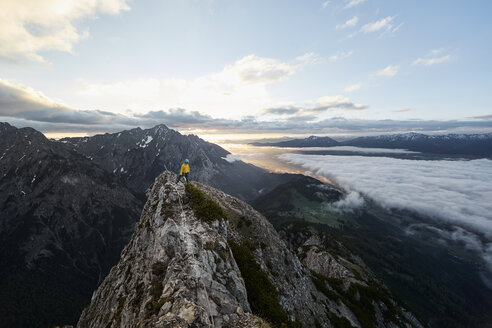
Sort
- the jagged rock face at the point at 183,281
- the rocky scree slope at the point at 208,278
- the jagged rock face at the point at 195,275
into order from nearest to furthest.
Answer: the jagged rock face at the point at 183,281, the jagged rock face at the point at 195,275, the rocky scree slope at the point at 208,278

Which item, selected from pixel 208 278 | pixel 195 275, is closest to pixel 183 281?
pixel 195 275

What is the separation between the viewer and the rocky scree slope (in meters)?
17.2

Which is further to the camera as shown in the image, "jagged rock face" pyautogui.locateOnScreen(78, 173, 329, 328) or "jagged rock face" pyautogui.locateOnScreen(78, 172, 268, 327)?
"jagged rock face" pyautogui.locateOnScreen(78, 173, 329, 328)

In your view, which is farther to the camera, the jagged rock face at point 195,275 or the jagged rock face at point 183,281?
the jagged rock face at point 195,275

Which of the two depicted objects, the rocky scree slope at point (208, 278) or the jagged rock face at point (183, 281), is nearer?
the jagged rock face at point (183, 281)

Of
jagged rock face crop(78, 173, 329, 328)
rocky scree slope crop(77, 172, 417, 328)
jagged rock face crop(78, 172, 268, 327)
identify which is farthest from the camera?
rocky scree slope crop(77, 172, 417, 328)

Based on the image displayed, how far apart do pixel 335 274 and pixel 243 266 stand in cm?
8878

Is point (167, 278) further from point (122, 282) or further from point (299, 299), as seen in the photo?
point (299, 299)

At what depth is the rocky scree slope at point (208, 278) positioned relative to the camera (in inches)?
677

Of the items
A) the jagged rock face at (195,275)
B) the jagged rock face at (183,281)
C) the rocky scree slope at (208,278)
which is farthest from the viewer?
the rocky scree slope at (208,278)

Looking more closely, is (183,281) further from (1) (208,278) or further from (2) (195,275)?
(1) (208,278)

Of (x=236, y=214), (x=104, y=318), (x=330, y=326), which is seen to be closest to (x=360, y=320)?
(x=330, y=326)

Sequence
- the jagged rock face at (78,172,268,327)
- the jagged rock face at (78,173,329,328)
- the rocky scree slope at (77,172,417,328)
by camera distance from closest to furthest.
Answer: the jagged rock face at (78,172,268,327)
the jagged rock face at (78,173,329,328)
the rocky scree slope at (77,172,417,328)

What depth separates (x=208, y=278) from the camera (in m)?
20.5
